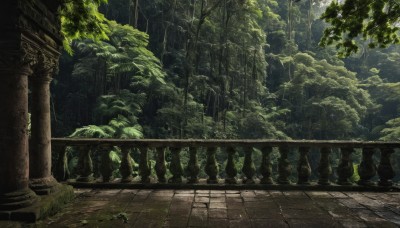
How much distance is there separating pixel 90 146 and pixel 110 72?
1332 centimetres

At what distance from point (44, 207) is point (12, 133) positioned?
3.48 feet

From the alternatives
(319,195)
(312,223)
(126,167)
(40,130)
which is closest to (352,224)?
(312,223)

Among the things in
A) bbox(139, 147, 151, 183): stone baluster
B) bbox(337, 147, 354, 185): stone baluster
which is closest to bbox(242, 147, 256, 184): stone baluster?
bbox(337, 147, 354, 185): stone baluster

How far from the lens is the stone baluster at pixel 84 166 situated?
6.02m

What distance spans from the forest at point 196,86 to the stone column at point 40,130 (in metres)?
9.08

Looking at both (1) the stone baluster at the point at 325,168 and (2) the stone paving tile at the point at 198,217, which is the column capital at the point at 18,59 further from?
(1) the stone baluster at the point at 325,168

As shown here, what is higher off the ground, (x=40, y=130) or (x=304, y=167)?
(x=40, y=130)

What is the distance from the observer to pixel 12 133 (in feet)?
13.3

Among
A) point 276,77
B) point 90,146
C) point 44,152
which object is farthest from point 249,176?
point 276,77

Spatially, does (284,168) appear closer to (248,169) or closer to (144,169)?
(248,169)

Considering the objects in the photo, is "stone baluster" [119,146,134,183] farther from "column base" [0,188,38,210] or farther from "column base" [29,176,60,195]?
"column base" [0,188,38,210]

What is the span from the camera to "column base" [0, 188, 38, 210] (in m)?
4.00

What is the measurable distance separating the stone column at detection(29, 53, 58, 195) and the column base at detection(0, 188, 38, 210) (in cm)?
58

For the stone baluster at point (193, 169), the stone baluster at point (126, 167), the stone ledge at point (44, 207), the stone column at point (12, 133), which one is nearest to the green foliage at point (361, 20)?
the stone baluster at point (193, 169)
